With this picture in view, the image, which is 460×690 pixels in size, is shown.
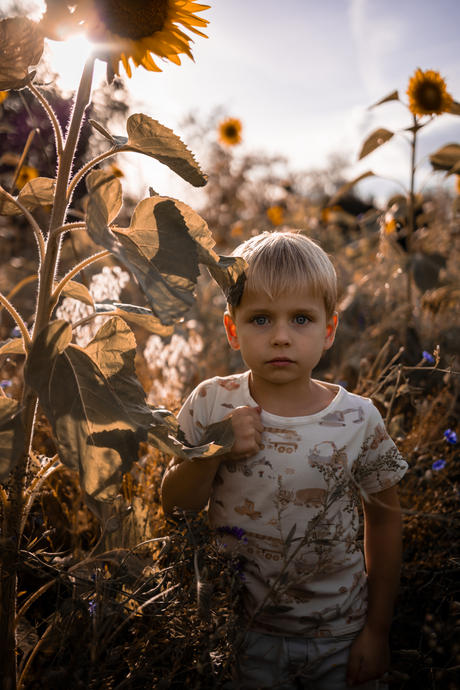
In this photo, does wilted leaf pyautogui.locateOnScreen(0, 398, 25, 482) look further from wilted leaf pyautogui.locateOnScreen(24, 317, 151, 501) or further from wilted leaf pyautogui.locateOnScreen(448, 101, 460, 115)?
wilted leaf pyautogui.locateOnScreen(448, 101, 460, 115)

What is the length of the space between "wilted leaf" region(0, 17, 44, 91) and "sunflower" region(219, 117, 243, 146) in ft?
18.0

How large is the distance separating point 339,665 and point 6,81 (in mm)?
1548

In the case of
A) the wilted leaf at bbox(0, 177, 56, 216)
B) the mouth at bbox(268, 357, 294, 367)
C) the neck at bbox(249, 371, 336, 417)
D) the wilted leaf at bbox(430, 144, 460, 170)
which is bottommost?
the neck at bbox(249, 371, 336, 417)

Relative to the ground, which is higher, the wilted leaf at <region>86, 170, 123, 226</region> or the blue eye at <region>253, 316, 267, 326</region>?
the wilted leaf at <region>86, 170, 123, 226</region>

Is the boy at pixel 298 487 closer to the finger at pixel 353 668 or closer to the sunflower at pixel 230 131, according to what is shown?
the finger at pixel 353 668

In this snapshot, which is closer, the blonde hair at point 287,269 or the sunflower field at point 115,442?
the sunflower field at point 115,442

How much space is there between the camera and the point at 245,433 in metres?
1.23

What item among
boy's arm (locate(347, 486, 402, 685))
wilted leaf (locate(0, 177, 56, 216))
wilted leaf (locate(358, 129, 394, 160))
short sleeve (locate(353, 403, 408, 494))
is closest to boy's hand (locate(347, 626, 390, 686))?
boy's arm (locate(347, 486, 402, 685))

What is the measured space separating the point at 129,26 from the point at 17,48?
9.8 inches

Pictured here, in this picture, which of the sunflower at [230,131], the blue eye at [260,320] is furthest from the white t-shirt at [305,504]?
the sunflower at [230,131]

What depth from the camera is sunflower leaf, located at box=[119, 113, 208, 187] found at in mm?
896

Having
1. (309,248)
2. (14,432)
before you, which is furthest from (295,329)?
(14,432)

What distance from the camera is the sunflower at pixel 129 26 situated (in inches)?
34.9

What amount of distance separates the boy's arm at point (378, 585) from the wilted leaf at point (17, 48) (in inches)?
48.9
